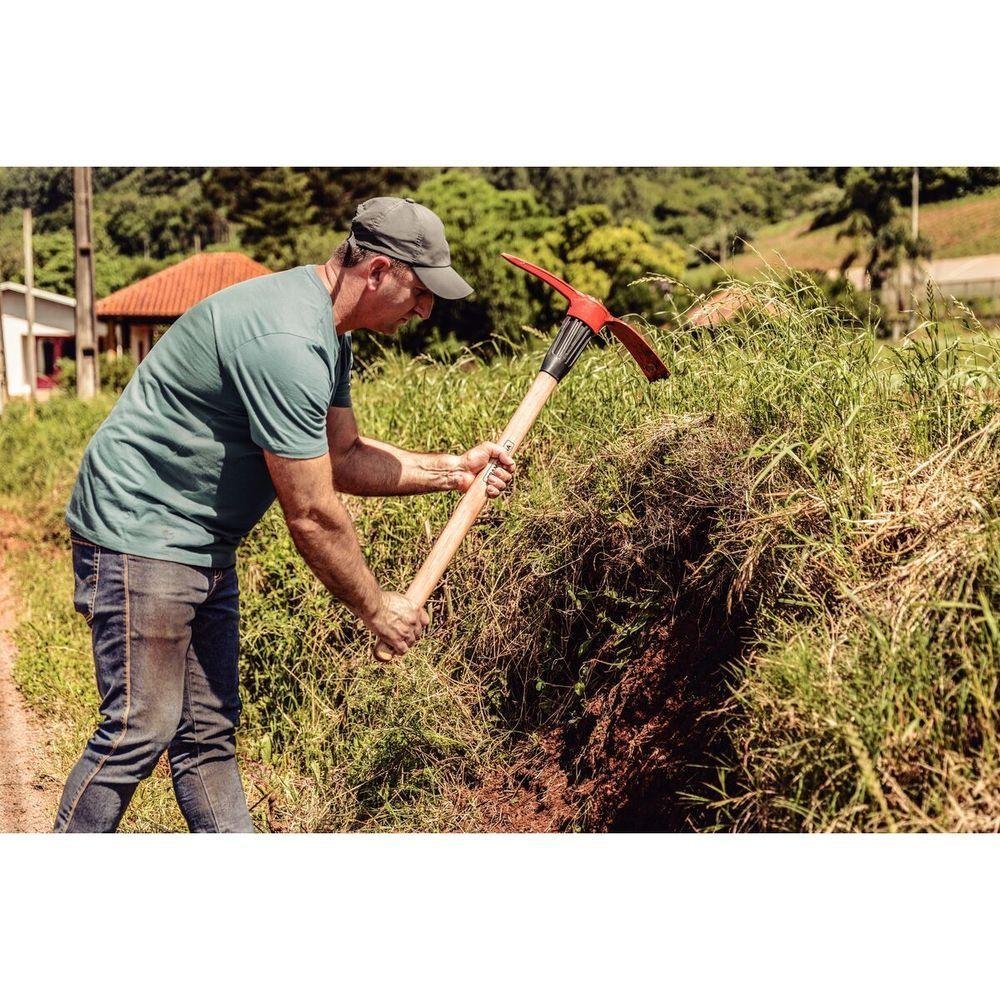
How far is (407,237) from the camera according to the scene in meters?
2.83

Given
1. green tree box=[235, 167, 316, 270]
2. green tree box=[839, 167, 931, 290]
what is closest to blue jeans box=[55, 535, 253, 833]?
green tree box=[235, 167, 316, 270]

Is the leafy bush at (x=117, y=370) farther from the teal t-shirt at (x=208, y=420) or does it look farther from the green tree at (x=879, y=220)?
the teal t-shirt at (x=208, y=420)

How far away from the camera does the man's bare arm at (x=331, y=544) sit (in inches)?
107

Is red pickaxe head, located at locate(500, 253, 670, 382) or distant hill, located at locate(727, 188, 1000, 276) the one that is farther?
distant hill, located at locate(727, 188, 1000, 276)

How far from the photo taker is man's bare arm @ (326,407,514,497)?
3305 mm

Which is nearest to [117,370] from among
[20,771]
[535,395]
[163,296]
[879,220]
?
[163,296]

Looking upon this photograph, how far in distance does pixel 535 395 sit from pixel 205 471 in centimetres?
107

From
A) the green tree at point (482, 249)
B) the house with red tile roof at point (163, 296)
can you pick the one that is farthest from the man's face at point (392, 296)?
the house with red tile roof at point (163, 296)

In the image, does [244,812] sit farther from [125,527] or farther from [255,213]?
[255,213]

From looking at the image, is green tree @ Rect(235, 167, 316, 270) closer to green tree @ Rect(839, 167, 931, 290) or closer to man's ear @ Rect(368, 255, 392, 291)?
green tree @ Rect(839, 167, 931, 290)

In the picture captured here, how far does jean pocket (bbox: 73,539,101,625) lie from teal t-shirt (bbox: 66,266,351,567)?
5 cm

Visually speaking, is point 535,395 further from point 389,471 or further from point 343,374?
point 343,374

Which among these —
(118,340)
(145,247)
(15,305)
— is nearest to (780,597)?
(118,340)

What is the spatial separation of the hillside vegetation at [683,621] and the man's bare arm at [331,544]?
3.16 feet
